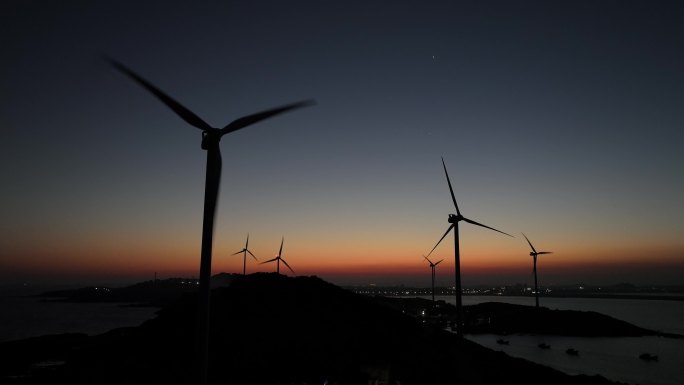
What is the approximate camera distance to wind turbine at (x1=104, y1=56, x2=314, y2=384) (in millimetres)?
19141

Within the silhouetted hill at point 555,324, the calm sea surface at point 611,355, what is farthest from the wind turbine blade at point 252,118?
the silhouetted hill at point 555,324

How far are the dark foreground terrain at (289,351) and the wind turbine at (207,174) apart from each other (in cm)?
2588

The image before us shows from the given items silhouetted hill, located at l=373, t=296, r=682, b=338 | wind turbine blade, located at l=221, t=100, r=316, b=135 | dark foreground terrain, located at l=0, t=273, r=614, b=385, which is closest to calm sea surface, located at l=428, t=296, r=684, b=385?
silhouetted hill, located at l=373, t=296, r=682, b=338

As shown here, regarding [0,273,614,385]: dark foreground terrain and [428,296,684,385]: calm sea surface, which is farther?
[428,296,684,385]: calm sea surface

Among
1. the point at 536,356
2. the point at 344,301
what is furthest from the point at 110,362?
the point at 536,356

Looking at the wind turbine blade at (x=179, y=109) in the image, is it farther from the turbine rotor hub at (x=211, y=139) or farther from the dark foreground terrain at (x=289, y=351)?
the dark foreground terrain at (x=289, y=351)

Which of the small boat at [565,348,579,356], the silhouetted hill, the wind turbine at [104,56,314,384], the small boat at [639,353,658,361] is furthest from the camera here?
the silhouetted hill

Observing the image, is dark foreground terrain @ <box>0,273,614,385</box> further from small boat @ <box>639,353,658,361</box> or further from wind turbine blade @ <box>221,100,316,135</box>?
small boat @ <box>639,353,658,361</box>

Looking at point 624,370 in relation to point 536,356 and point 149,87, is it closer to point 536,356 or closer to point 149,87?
point 536,356

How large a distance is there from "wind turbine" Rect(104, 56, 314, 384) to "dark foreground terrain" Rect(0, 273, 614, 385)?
1019 inches

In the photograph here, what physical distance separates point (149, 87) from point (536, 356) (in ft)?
309

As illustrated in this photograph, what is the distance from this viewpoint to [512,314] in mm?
152000

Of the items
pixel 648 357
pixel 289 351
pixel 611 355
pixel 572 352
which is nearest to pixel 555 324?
pixel 611 355

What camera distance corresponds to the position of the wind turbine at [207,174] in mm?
19141
